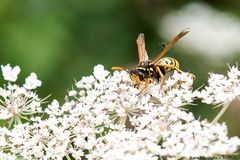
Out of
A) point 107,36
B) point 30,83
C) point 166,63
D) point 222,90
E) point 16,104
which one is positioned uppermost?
point 107,36

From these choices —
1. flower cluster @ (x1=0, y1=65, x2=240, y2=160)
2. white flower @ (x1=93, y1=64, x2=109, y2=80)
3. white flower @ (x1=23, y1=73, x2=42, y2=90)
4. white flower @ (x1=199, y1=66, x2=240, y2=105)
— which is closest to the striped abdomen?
flower cluster @ (x1=0, y1=65, x2=240, y2=160)

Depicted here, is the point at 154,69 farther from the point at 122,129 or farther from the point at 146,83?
the point at 122,129

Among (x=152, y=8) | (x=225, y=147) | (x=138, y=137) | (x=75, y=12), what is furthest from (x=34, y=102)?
(x=152, y=8)

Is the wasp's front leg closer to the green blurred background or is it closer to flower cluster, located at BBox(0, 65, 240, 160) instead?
flower cluster, located at BBox(0, 65, 240, 160)

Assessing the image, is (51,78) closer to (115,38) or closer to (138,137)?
(115,38)

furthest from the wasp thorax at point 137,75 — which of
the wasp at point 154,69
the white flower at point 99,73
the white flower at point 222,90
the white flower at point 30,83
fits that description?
the white flower at point 30,83

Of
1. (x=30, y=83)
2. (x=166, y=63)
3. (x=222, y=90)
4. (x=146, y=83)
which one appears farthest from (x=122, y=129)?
(x=166, y=63)
